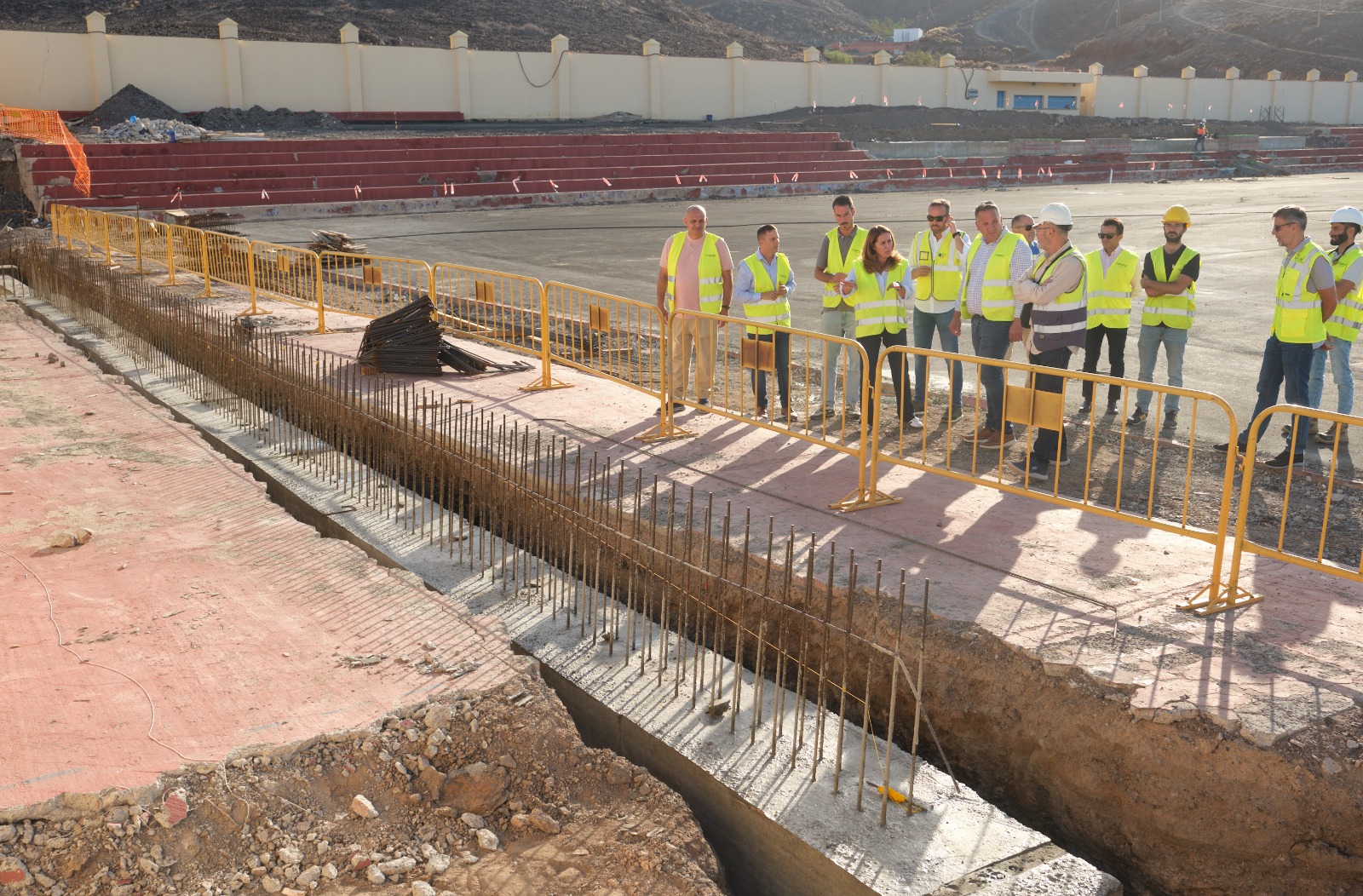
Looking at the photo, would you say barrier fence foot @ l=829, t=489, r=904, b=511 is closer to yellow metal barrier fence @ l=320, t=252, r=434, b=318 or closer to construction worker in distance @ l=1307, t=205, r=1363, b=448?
construction worker in distance @ l=1307, t=205, r=1363, b=448

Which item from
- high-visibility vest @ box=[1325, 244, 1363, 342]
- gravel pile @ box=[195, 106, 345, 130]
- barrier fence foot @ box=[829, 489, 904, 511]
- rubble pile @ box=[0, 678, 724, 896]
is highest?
gravel pile @ box=[195, 106, 345, 130]

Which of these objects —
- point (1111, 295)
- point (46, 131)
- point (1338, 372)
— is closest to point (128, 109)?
point (46, 131)

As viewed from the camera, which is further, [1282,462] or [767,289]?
[767,289]

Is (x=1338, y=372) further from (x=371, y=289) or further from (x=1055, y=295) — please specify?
(x=371, y=289)

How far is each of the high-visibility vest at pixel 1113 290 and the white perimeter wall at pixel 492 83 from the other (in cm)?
3532

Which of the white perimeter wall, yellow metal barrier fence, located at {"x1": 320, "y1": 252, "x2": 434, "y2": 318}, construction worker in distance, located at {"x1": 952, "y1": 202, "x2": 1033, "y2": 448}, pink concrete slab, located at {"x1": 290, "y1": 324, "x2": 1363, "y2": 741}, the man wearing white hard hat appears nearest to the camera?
pink concrete slab, located at {"x1": 290, "y1": 324, "x2": 1363, "y2": 741}

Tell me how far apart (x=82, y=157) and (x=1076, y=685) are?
28.8m

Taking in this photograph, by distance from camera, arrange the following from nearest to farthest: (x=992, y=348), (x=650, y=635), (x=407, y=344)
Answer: (x=650, y=635), (x=992, y=348), (x=407, y=344)

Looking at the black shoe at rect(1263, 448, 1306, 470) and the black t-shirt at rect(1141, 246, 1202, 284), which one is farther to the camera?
the black t-shirt at rect(1141, 246, 1202, 284)

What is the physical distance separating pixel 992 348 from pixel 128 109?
34148mm

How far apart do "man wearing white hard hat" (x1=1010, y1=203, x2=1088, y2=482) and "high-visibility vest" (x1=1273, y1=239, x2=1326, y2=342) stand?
140cm

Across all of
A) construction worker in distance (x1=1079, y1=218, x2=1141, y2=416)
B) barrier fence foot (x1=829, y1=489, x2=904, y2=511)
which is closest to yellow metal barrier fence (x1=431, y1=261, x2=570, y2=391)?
barrier fence foot (x1=829, y1=489, x2=904, y2=511)

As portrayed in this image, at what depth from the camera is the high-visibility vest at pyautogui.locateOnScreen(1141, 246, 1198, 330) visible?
843cm

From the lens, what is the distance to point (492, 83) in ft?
142
